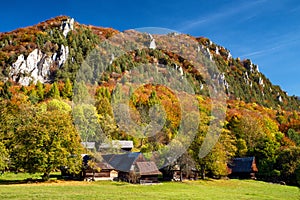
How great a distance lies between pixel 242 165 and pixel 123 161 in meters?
21.5

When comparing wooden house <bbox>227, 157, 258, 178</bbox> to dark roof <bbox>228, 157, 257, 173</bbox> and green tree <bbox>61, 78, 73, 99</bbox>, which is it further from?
green tree <bbox>61, 78, 73, 99</bbox>

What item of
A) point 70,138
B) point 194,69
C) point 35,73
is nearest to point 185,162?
point 70,138

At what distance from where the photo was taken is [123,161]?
39.8m

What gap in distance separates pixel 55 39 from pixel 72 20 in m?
27.1

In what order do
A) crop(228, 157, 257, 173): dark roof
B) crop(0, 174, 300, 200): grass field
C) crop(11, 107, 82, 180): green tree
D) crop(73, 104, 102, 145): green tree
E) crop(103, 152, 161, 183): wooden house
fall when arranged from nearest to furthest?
crop(0, 174, 300, 200): grass field, crop(11, 107, 82, 180): green tree, crop(103, 152, 161, 183): wooden house, crop(228, 157, 257, 173): dark roof, crop(73, 104, 102, 145): green tree

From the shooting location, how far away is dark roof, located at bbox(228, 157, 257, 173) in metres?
50.8

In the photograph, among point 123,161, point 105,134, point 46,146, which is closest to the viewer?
point 46,146

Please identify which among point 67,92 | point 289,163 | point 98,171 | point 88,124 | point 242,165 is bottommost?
point 98,171

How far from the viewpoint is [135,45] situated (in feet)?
327

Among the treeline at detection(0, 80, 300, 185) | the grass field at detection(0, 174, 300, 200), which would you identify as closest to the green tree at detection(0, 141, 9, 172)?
the treeline at detection(0, 80, 300, 185)

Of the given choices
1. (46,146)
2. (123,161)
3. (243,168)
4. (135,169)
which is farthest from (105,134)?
(243,168)

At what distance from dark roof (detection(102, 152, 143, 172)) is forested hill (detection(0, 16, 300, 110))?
56.8 m

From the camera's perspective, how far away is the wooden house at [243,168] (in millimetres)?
50875

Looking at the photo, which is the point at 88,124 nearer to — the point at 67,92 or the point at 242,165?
the point at 242,165
